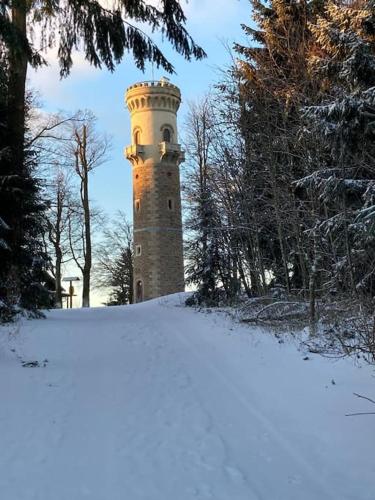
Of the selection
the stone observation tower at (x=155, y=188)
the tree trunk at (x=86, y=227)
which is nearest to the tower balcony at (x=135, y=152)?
the stone observation tower at (x=155, y=188)

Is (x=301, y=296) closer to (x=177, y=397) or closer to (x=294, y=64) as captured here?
(x=294, y=64)

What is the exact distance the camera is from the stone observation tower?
3731 cm

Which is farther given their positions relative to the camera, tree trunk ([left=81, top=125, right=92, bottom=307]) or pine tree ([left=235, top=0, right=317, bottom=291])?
tree trunk ([left=81, top=125, right=92, bottom=307])

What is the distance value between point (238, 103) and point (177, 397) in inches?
369

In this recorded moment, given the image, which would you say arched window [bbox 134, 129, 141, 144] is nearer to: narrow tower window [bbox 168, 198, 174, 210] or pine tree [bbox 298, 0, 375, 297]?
narrow tower window [bbox 168, 198, 174, 210]

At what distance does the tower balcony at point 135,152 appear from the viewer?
1544 inches

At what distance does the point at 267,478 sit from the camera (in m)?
3.90

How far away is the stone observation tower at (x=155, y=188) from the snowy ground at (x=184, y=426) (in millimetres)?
A: 28327

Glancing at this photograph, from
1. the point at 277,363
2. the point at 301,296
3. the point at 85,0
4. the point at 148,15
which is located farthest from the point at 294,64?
the point at 277,363

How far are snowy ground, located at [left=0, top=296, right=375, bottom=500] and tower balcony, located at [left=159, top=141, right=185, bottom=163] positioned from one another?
3119cm

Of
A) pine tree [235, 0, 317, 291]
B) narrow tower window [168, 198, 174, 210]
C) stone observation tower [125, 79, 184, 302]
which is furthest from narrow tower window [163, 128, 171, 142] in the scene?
pine tree [235, 0, 317, 291]

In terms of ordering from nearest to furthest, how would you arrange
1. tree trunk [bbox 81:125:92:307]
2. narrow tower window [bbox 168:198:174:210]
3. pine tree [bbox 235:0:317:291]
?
1. pine tree [bbox 235:0:317:291]
2. tree trunk [bbox 81:125:92:307]
3. narrow tower window [bbox 168:198:174:210]

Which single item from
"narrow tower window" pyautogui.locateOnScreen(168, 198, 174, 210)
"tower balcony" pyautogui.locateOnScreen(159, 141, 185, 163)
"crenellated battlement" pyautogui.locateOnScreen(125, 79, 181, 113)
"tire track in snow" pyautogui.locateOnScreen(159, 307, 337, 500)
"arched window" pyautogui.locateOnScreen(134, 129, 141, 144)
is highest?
"crenellated battlement" pyautogui.locateOnScreen(125, 79, 181, 113)

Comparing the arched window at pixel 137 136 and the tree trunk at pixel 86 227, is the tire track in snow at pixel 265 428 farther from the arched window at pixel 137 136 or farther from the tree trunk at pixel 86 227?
the arched window at pixel 137 136
